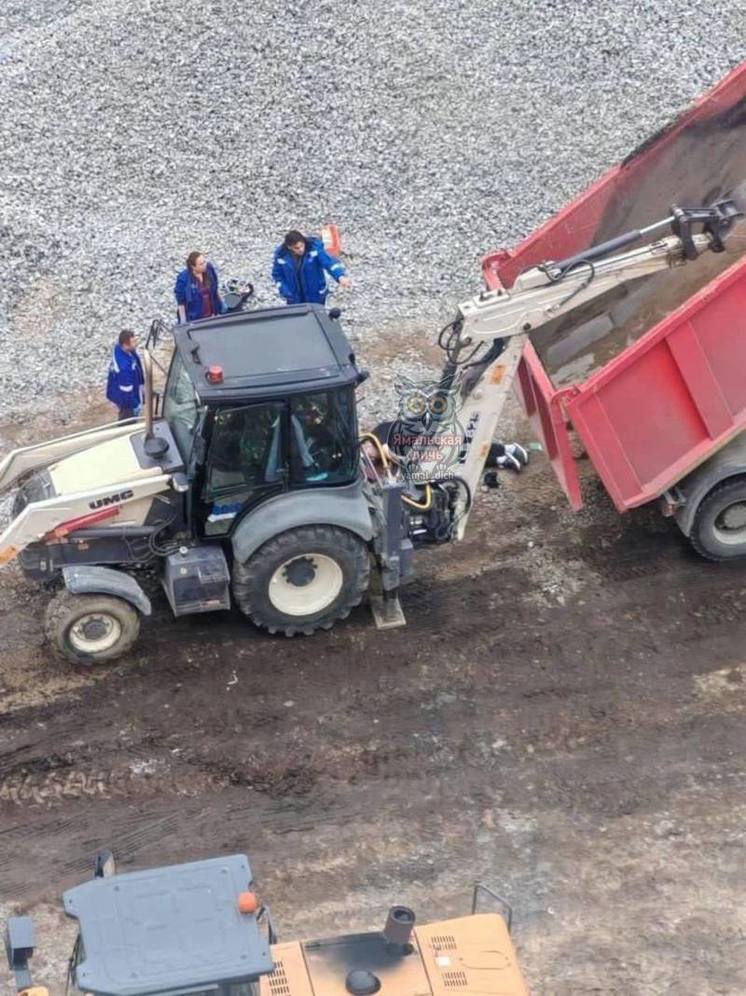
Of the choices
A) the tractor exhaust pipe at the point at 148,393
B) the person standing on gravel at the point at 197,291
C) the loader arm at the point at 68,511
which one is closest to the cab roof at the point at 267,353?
the tractor exhaust pipe at the point at 148,393

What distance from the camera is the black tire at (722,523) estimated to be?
349 inches

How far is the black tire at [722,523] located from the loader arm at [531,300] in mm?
1730

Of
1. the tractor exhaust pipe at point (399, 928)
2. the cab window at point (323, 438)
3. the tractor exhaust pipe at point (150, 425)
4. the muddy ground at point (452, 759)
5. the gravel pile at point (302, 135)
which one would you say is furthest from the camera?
the gravel pile at point (302, 135)

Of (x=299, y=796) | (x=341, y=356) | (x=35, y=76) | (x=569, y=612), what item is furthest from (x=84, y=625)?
Answer: (x=35, y=76)

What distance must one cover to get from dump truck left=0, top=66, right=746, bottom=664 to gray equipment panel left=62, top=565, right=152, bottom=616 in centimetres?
1

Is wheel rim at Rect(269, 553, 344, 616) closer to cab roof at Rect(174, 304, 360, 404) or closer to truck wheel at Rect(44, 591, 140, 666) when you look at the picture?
truck wheel at Rect(44, 591, 140, 666)

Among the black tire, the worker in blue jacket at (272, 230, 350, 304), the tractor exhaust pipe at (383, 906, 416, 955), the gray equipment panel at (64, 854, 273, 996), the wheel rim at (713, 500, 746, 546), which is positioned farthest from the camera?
the worker in blue jacket at (272, 230, 350, 304)

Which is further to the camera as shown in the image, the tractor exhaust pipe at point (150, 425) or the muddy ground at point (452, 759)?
the tractor exhaust pipe at point (150, 425)

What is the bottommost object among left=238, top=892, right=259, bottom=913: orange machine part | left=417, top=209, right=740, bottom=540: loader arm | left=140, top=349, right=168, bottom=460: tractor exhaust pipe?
left=238, top=892, right=259, bottom=913: orange machine part

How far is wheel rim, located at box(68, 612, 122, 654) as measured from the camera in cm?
809

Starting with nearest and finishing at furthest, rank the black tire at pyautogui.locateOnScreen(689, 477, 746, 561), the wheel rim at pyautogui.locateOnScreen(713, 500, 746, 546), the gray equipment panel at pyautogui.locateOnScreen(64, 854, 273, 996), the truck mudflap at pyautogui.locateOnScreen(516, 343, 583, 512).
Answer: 1. the gray equipment panel at pyautogui.locateOnScreen(64, 854, 273, 996)
2. the truck mudflap at pyautogui.locateOnScreen(516, 343, 583, 512)
3. the black tire at pyautogui.locateOnScreen(689, 477, 746, 561)
4. the wheel rim at pyautogui.locateOnScreen(713, 500, 746, 546)

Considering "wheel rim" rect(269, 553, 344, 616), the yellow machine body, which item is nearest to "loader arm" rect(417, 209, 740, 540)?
"wheel rim" rect(269, 553, 344, 616)

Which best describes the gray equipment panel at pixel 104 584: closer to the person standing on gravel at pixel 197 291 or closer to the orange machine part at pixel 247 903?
the person standing on gravel at pixel 197 291

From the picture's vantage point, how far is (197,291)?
34.6 feet
